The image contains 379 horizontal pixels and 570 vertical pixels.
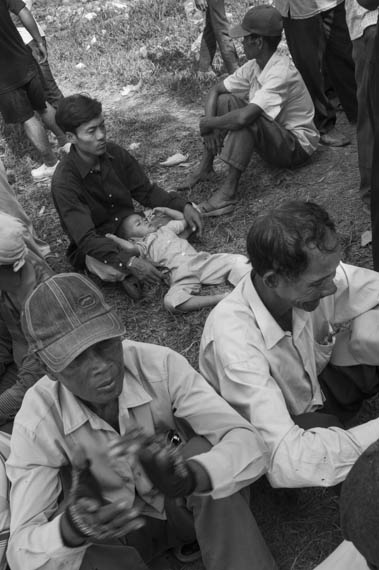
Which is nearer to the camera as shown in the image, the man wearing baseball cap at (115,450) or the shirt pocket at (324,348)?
the man wearing baseball cap at (115,450)

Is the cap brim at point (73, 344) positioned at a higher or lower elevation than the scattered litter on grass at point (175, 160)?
higher

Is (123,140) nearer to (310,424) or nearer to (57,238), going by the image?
(57,238)

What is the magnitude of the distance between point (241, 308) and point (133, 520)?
0.96 metres

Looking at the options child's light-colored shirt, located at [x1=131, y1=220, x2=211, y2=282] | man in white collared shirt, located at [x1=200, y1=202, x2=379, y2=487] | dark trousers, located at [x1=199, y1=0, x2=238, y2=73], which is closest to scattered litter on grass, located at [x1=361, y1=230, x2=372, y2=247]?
child's light-colored shirt, located at [x1=131, y1=220, x2=211, y2=282]

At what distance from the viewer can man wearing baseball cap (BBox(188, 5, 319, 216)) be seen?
16.4ft

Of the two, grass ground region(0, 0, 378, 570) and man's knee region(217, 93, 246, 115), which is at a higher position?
man's knee region(217, 93, 246, 115)

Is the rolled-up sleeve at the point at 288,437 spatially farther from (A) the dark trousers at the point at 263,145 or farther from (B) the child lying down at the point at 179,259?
(A) the dark trousers at the point at 263,145

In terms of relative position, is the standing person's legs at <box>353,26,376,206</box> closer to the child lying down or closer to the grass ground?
the grass ground

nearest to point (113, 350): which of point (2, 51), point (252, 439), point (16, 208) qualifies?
point (252, 439)

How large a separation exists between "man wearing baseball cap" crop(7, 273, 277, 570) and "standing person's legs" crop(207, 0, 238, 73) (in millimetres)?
5123

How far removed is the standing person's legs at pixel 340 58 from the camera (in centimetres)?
535

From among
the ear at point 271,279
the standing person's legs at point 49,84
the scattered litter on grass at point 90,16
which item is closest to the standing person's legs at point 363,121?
the ear at point 271,279

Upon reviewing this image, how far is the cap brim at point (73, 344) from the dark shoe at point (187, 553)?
103cm

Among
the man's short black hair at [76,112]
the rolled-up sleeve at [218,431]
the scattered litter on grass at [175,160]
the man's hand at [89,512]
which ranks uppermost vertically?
the man's short black hair at [76,112]
